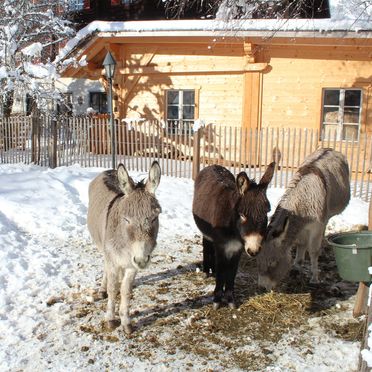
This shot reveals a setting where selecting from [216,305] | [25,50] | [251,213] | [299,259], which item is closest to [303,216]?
[299,259]

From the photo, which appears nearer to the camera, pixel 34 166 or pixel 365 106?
pixel 365 106

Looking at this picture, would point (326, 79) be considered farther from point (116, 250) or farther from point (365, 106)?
point (116, 250)

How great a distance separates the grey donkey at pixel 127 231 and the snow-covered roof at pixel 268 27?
7.26 meters

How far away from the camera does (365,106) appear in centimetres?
1239

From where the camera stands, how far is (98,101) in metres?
17.5

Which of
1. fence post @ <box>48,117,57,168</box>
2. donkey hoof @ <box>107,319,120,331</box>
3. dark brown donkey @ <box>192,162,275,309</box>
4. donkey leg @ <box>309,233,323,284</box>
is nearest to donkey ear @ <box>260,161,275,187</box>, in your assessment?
dark brown donkey @ <box>192,162,275,309</box>

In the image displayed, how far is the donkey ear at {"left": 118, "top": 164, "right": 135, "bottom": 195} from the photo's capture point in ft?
11.9

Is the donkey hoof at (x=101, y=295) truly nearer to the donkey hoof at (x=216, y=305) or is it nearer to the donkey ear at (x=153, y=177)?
the donkey hoof at (x=216, y=305)

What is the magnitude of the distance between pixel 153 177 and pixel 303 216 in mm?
2292

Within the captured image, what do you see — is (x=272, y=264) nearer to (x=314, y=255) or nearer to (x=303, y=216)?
(x=303, y=216)

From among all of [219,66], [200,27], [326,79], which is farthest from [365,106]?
[200,27]

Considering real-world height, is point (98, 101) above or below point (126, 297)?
above

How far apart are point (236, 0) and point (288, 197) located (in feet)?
19.7

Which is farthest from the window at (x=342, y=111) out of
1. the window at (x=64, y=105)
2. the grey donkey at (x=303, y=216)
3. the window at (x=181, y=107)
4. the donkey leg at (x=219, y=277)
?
the window at (x=64, y=105)
